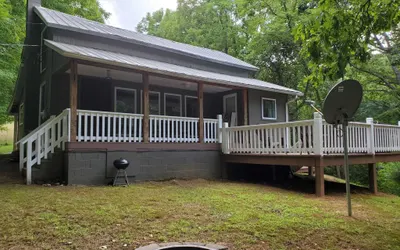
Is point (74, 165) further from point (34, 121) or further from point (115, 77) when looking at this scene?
point (34, 121)

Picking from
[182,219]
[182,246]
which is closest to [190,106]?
[182,219]

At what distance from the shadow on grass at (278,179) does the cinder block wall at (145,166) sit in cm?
77

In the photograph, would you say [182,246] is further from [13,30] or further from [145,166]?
[13,30]

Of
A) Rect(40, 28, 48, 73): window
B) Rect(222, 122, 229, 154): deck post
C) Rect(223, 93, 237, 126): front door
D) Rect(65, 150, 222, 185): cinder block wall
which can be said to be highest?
Rect(40, 28, 48, 73): window

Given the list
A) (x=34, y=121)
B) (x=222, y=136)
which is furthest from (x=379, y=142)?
(x=34, y=121)

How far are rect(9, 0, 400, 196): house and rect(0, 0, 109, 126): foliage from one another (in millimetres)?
1804

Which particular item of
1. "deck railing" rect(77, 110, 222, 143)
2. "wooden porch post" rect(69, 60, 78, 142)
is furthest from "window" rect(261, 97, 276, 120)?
"wooden porch post" rect(69, 60, 78, 142)

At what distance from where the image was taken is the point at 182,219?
16.0 ft

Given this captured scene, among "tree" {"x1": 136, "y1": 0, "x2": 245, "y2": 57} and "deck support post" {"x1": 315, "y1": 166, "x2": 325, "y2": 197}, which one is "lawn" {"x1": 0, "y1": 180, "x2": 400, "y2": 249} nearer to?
"deck support post" {"x1": 315, "y1": 166, "x2": 325, "y2": 197}

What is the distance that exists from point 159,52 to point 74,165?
6.33 meters

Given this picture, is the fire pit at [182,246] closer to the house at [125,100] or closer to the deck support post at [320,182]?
the house at [125,100]

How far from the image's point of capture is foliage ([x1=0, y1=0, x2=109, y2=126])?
13664 mm

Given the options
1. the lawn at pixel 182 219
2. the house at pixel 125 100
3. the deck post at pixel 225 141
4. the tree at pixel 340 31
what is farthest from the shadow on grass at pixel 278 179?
the tree at pixel 340 31

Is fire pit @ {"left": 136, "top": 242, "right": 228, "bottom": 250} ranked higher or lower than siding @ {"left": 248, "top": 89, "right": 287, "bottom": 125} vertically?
lower
